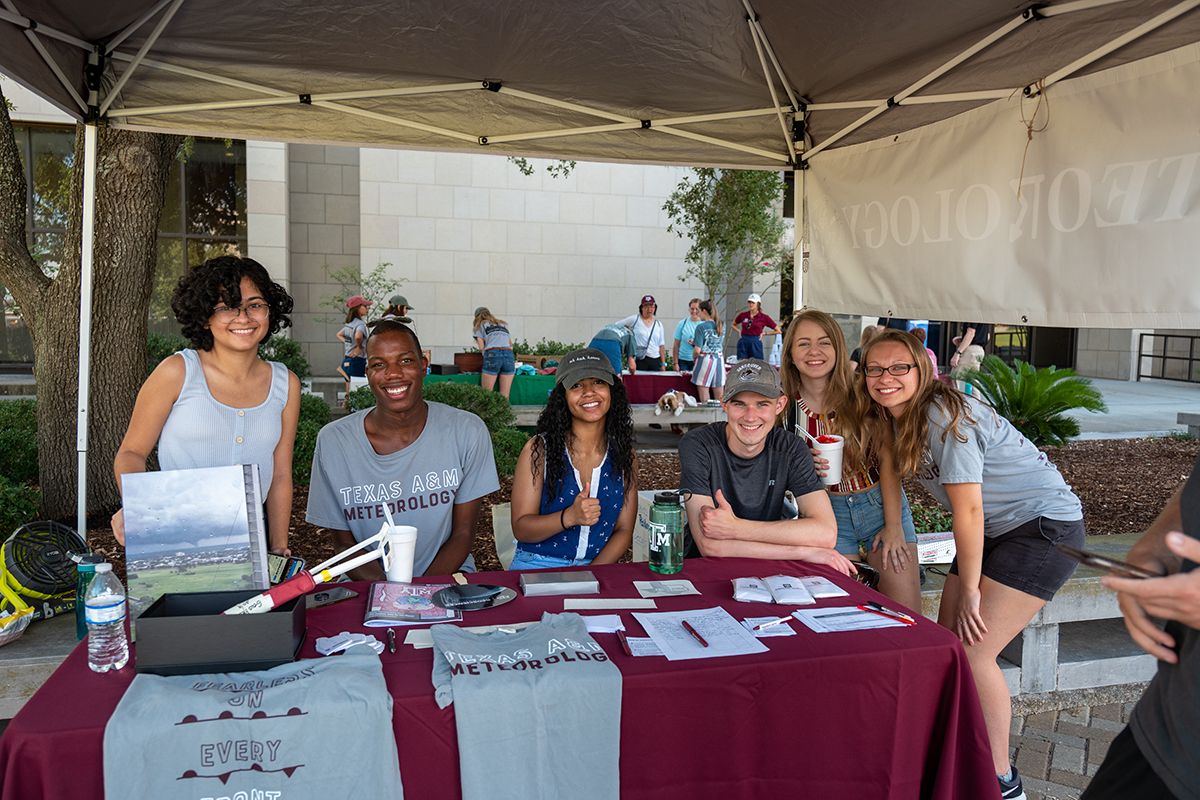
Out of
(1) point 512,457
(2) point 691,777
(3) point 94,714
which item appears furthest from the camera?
(1) point 512,457

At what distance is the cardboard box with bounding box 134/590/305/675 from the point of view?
1893 millimetres

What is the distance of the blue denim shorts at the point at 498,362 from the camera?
34.1ft

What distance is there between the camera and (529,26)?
3.82 metres

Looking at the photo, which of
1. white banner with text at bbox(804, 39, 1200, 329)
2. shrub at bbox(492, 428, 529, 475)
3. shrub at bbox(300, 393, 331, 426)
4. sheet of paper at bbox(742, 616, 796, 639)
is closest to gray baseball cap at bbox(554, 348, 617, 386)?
sheet of paper at bbox(742, 616, 796, 639)

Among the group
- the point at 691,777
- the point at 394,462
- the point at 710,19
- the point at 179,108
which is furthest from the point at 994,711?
the point at 179,108

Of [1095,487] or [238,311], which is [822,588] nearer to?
[238,311]

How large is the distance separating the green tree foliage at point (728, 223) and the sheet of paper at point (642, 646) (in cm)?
1420

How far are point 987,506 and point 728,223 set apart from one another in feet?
45.1

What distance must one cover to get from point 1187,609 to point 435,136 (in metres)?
4.15

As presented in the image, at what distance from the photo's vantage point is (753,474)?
124 inches

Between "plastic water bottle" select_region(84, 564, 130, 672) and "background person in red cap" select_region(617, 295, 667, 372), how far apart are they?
34.5 ft

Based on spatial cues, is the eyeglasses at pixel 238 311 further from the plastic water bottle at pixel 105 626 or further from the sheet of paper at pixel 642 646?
the sheet of paper at pixel 642 646

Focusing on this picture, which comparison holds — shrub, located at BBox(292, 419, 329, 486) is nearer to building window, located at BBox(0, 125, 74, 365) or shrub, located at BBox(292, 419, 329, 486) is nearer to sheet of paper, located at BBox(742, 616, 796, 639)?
sheet of paper, located at BBox(742, 616, 796, 639)

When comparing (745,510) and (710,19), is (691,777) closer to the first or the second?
(745,510)
